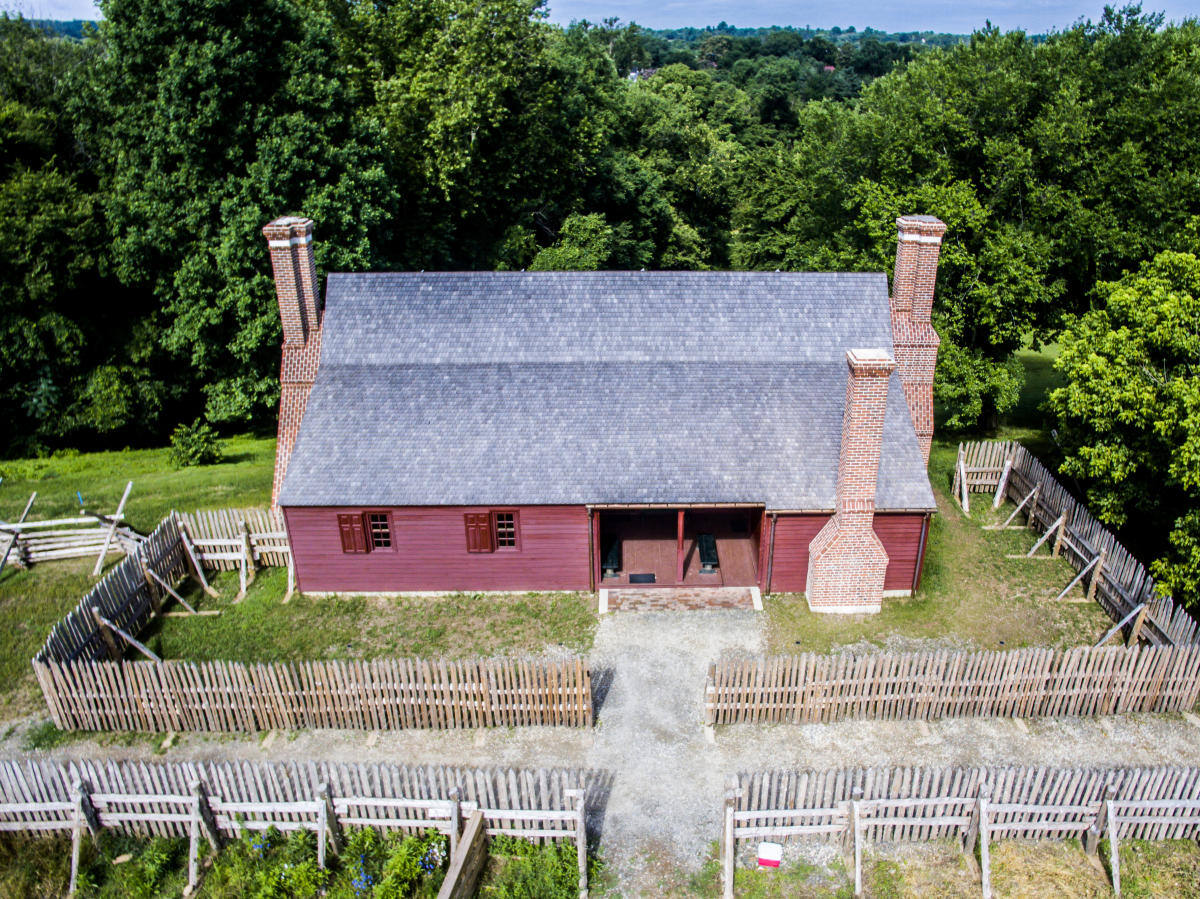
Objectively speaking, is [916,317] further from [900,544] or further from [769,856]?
[769,856]

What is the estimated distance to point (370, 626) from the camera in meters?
21.2

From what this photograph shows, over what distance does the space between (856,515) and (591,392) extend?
304 inches

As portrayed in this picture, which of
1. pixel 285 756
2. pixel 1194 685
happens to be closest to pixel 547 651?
pixel 285 756

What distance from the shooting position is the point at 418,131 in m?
37.9

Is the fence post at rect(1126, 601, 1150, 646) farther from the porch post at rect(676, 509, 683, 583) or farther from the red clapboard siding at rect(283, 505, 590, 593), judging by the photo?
the red clapboard siding at rect(283, 505, 590, 593)

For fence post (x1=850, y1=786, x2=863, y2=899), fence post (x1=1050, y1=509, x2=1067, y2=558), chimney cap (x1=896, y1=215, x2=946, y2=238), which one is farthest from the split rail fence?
fence post (x1=1050, y1=509, x2=1067, y2=558)

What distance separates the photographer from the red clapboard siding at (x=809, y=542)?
2128 cm

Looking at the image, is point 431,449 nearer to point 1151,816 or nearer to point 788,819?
point 788,819

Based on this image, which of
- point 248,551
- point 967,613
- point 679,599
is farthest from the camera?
point 248,551

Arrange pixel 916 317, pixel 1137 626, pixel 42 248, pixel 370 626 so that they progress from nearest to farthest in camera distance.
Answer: pixel 1137 626 → pixel 370 626 → pixel 916 317 → pixel 42 248

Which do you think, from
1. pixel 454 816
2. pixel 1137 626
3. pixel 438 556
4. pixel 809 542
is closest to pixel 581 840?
pixel 454 816

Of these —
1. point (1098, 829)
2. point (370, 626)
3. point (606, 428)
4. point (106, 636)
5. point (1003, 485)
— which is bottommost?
point (370, 626)

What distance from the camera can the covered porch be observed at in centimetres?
2252

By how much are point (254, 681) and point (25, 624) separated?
28.0ft
